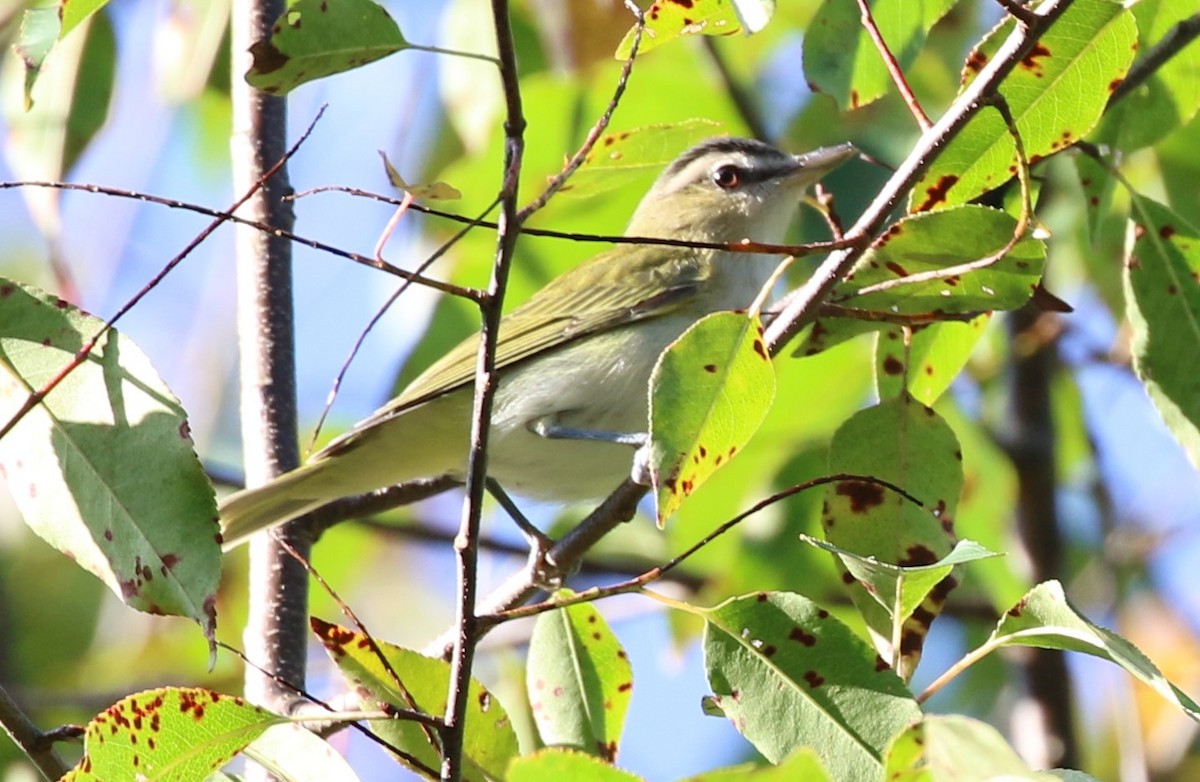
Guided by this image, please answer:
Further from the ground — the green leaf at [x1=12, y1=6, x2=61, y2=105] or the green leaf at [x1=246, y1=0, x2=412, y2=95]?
the green leaf at [x1=12, y1=6, x2=61, y2=105]

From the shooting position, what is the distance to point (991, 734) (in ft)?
4.03

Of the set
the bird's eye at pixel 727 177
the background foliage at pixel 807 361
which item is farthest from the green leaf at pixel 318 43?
the bird's eye at pixel 727 177

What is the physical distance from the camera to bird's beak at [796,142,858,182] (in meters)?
3.92

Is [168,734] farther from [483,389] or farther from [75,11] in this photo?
[75,11]

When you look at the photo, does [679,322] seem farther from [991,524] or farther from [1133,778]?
[1133,778]

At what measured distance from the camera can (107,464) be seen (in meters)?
1.91

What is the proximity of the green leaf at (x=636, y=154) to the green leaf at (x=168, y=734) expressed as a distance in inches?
46.3

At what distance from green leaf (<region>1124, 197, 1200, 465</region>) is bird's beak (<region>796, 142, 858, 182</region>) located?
4.38 ft

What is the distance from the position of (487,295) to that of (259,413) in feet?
5.86

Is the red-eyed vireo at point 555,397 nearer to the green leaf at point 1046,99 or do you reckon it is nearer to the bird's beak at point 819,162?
the bird's beak at point 819,162

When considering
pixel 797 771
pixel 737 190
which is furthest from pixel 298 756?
pixel 737 190

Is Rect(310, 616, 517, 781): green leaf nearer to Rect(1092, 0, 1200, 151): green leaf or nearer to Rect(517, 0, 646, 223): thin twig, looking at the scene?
Rect(517, 0, 646, 223): thin twig

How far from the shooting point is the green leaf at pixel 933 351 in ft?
8.24

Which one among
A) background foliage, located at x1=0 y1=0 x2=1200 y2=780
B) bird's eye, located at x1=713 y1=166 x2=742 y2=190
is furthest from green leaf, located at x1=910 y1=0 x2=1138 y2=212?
bird's eye, located at x1=713 y1=166 x2=742 y2=190
